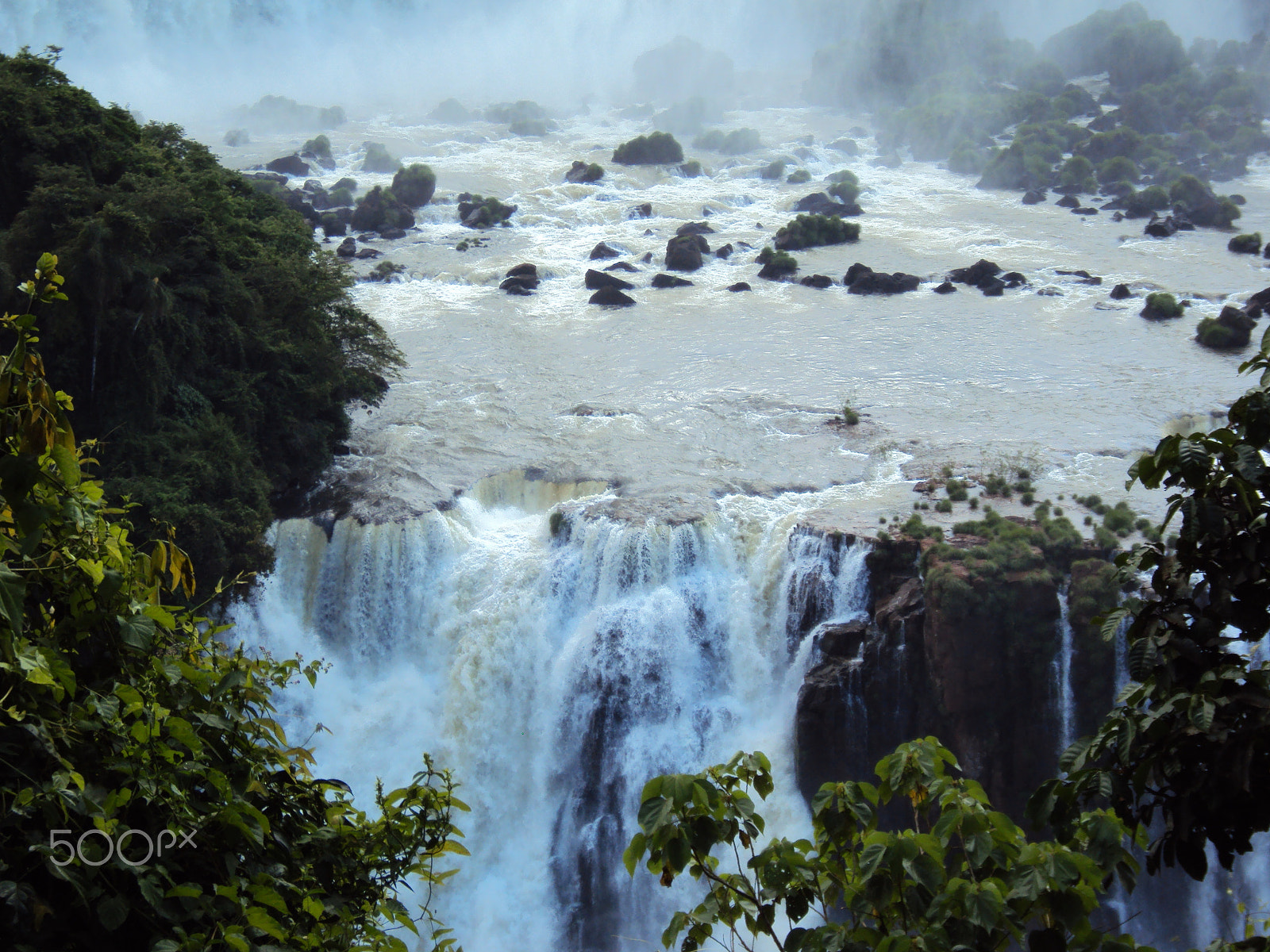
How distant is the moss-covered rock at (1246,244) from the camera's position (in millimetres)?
32250

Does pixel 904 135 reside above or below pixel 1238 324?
above

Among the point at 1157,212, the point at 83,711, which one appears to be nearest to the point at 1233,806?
the point at 83,711

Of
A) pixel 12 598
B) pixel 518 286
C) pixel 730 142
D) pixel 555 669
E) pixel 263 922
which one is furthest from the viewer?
pixel 730 142

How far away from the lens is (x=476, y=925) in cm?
1343

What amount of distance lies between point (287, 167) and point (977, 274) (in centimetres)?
3043

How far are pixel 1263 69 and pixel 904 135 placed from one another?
23.8 m

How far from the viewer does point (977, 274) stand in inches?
1162

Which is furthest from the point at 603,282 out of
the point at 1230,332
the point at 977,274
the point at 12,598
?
the point at 12,598

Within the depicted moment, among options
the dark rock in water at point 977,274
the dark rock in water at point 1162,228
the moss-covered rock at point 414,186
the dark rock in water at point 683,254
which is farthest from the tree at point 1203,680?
the moss-covered rock at point 414,186

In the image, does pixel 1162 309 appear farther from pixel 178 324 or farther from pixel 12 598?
pixel 12 598

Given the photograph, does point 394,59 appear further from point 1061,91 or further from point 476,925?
point 476,925

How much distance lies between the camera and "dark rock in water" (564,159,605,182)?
4312cm

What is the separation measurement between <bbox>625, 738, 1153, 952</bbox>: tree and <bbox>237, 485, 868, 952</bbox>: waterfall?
10894mm

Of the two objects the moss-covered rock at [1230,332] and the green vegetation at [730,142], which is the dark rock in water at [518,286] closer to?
the moss-covered rock at [1230,332]
